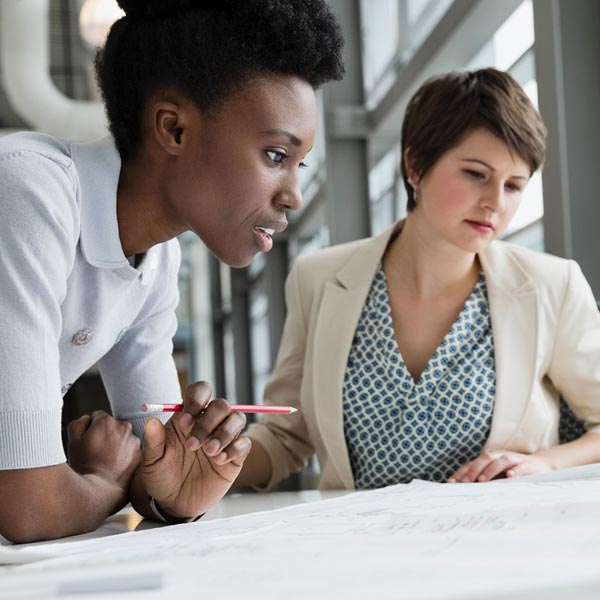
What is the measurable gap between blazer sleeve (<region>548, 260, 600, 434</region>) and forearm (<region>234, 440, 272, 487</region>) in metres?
0.67

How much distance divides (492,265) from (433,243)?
0.15m

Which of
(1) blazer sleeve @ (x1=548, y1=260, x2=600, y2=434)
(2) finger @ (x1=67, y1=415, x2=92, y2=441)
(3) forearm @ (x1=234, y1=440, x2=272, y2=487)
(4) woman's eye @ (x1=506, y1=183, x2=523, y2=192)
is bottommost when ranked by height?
(3) forearm @ (x1=234, y1=440, x2=272, y2=487)

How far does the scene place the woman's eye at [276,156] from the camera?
131 centimetres

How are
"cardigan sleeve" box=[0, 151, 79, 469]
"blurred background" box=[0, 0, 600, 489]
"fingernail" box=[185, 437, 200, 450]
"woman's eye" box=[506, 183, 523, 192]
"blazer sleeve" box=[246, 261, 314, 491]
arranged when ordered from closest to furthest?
1. "cardigan sleeve" box=[0, 151, 79, 469]
2. "fingernail" box=[185, 437, 200, 450]
3. "woman's eye" box=[506, 183, 523, 192]
4. "blazer sleeve" box=[246, 261, 314, 491]
5. "blurred background" box=[0, 0, 600, 489]

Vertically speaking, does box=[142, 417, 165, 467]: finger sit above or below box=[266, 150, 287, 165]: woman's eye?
below

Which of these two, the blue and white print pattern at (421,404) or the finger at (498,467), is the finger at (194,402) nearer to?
the finger at (498,467)

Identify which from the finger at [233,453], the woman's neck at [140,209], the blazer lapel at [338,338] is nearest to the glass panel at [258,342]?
the blazer lapel at [338,338]

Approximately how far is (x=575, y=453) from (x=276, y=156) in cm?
96

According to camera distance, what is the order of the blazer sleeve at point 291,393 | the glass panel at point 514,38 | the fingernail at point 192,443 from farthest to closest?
the glass panel at point 514,38 → the blazer sleeve at point 291,393 → the fingernail at point 192,443

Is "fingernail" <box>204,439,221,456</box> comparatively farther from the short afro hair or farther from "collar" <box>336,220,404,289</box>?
"collar" <box>336,220,404,289</box>

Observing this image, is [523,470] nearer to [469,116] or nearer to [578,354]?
[578,354]

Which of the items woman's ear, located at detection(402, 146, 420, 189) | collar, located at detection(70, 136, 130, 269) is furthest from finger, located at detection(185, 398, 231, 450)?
woman's ear, located at detection(402, 146, 420, 189)

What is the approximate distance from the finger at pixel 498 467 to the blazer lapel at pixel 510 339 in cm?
17

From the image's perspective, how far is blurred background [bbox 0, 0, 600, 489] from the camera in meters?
2.31
